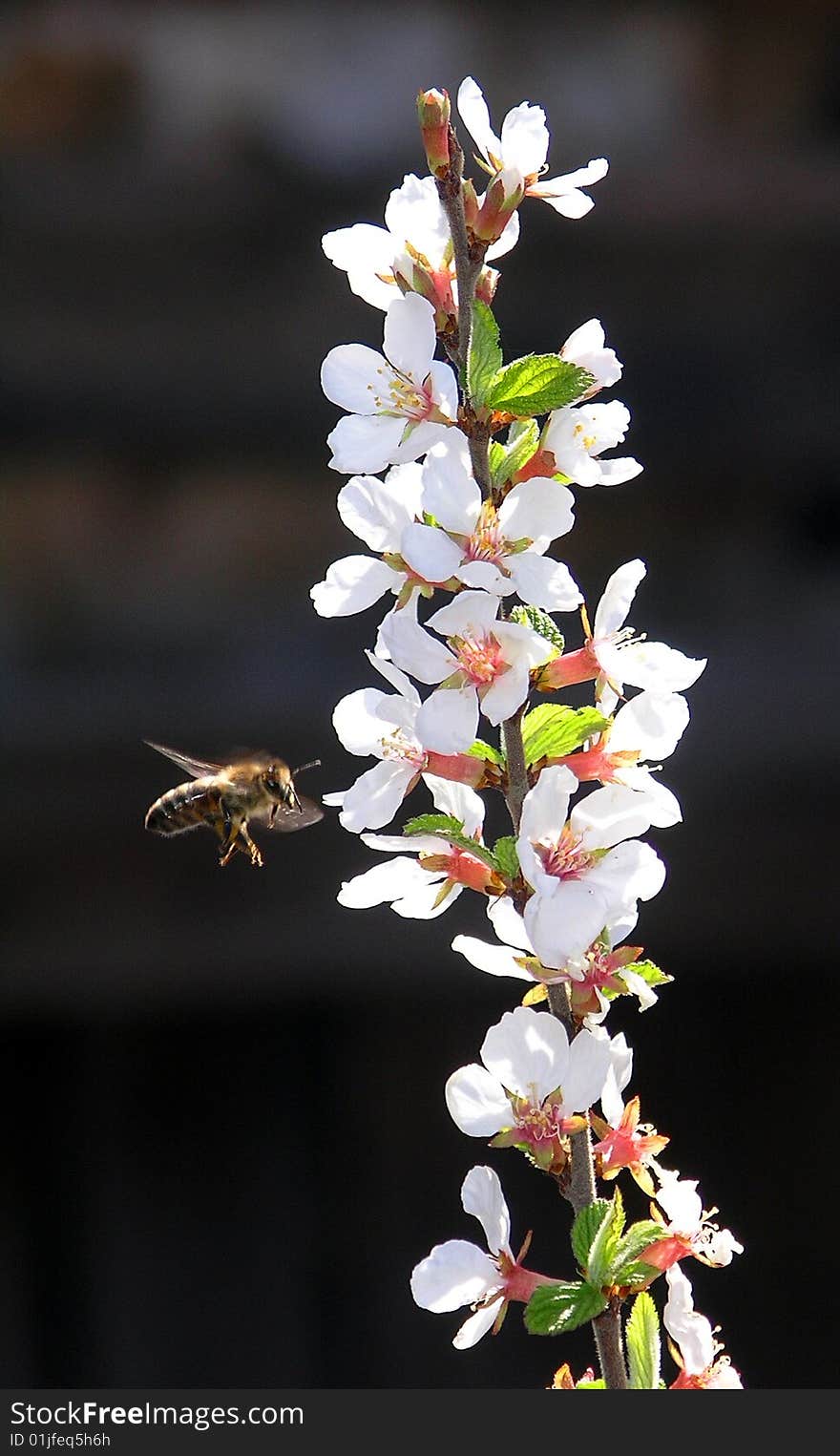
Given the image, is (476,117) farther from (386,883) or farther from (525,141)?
(386,883)

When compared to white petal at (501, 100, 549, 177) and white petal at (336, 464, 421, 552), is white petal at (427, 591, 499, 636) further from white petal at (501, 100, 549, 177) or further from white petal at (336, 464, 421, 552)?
white petal at (501, 100, 549, 177)

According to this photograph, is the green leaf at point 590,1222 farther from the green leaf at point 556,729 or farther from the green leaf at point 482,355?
the green leaf at point 482,355

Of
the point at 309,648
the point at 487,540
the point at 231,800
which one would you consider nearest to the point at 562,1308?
the point at 487,540

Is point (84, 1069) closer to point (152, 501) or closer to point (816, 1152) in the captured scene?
point (152, 501)

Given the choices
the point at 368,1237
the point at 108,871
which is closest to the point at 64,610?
the point at 108,871

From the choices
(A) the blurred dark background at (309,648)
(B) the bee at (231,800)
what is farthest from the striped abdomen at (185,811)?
(A) the blurred dark background at (309,648)
